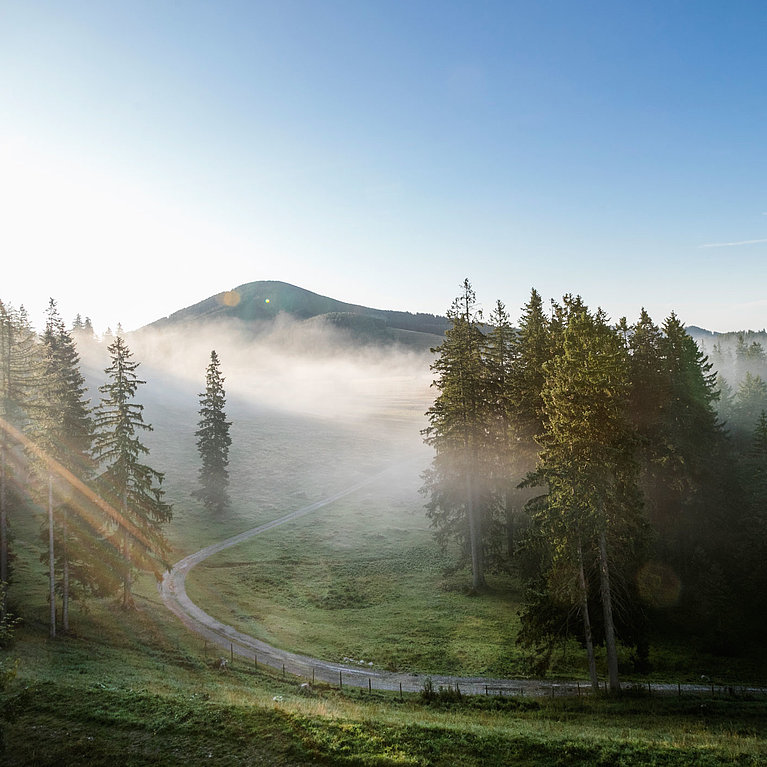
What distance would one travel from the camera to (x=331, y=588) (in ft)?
124

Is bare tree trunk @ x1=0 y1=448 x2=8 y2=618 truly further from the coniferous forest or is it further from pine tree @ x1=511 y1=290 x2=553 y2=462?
pine tree @ x1=511 y1=290 x2=553 y2=462

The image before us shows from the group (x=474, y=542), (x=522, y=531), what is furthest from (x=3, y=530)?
(x=522, y=531)

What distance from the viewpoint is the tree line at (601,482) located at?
20.0 metres

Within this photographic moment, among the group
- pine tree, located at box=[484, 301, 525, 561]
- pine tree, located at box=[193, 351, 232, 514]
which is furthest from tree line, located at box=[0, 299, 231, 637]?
pine tree, located at box=[193, 351, 232, 514]

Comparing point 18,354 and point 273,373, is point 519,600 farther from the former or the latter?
point 273,373

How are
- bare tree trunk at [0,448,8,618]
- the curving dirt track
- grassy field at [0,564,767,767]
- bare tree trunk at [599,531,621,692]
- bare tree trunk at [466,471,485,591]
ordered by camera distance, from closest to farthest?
grassy field at [0,564,767,767]
bare tree trunk at [599,531,621,692]
the curving dirt track
bare tree trunk at [0,448,8,618]
bare tree trunk at [466,471,485,591]

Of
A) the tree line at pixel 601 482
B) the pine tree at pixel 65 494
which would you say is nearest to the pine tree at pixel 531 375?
the tree line at pixel 601 482

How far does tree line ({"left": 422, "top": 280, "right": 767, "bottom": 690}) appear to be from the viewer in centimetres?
2005

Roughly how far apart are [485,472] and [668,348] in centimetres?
1594

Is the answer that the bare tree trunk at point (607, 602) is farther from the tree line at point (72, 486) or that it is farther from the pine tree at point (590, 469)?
the tree line at point (72, 486)

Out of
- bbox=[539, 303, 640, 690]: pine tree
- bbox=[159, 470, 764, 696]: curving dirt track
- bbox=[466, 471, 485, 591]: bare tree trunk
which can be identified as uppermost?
bbox=[539, 303, 640, 690]: pine tree

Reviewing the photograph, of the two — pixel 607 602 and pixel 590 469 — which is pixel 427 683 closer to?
pixel 607 602

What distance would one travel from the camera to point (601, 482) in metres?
20.0

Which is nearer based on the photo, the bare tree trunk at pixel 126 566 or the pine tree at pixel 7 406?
the pine tree at pixel 7 406
